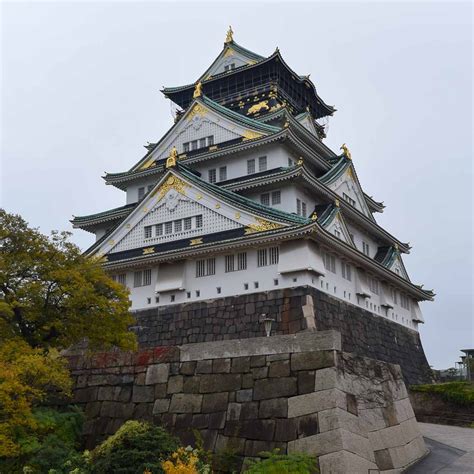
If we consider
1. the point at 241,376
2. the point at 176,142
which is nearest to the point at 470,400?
the point at 241,376

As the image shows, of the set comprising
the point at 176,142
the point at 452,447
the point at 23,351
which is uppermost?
the point at 176,142

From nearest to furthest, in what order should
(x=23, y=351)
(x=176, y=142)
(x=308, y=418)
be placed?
1. (x=308, y=418)
2. (x=23, y=351)
3. (x=176, y=142)

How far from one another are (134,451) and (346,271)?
2098 cm

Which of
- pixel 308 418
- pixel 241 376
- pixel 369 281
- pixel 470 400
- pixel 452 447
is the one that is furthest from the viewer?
pixel 369 281

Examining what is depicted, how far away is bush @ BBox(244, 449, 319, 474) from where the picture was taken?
31.7 ft

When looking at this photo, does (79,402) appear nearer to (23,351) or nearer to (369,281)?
(23,351)

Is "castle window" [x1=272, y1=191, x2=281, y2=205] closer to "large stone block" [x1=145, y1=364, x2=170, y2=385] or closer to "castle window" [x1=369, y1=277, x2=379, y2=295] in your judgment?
"castle window" [x1=369, y1=277, x2=379, y2=295]

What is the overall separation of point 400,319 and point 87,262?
82.4 ft

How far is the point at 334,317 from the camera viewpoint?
87.5ft

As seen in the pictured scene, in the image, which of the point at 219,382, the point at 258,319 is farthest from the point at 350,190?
the point at 219,382

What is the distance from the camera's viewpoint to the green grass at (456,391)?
24141mm

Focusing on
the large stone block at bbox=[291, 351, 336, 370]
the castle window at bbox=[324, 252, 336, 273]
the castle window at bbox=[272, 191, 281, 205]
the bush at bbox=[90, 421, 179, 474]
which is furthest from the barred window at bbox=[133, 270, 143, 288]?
the large stone block at bbox=[291, 351, 336, 370]

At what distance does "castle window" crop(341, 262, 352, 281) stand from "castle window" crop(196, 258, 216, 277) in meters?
6.60

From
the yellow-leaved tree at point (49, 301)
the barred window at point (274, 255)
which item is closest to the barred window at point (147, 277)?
the barred window at point (274, 255)
